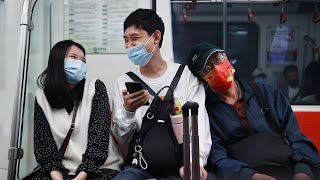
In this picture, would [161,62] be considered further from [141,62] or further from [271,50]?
[271,50]

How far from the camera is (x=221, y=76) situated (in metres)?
2.58

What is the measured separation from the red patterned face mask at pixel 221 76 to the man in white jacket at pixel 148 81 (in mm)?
127

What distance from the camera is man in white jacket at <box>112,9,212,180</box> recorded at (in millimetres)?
2508

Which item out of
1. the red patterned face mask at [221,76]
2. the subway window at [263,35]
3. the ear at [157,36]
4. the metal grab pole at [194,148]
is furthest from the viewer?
the subway window at [263,35]

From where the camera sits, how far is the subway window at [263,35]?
3.06 m

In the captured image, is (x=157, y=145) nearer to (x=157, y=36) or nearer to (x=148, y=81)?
(x=148, y=81)

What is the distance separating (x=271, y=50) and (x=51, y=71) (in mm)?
1757

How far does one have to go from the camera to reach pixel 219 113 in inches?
106

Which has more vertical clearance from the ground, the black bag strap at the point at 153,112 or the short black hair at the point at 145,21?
the short black hair at the point at 145,21

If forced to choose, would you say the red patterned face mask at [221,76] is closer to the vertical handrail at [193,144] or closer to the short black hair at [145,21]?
the short black hair at [145,21]

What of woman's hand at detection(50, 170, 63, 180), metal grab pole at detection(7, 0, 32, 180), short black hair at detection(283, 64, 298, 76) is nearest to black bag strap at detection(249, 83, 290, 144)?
short black hair at detection(283, 64, 298, 76)

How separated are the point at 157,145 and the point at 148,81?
505mm

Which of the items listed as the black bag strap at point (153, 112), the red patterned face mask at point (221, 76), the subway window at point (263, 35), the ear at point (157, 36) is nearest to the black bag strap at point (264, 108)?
the red patterned face mask at point (221, 76)

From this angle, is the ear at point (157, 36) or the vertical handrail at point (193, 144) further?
the ear at point (157, 36)
